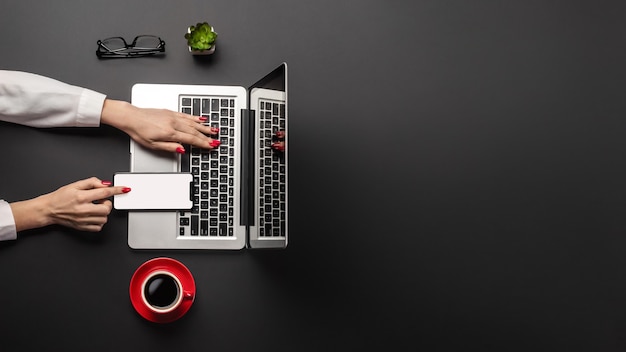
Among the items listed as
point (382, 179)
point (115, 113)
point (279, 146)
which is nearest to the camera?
point (279, 146)

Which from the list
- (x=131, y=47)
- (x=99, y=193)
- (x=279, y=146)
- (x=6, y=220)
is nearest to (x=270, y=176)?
(x=279, y=146)

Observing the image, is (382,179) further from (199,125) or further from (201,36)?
(201,36)

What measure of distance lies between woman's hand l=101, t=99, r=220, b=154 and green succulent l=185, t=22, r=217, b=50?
20 centimetres

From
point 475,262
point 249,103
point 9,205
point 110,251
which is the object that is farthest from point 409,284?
point 9,205

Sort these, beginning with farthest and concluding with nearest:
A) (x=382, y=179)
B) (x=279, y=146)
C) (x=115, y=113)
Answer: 1. (x=382, y=179)
2. (x=115, y=113)
3. (x=279, y=146)

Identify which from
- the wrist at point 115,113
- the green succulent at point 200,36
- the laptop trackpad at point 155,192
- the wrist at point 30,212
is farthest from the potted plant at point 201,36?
the wrist at point 30,212

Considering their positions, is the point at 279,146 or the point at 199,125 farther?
the point at 199,125

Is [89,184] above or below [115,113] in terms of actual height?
below

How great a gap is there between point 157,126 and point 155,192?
17cm

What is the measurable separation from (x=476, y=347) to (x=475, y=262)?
9.6 inches

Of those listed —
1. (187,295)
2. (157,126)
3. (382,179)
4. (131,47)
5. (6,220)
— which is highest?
(131,47)

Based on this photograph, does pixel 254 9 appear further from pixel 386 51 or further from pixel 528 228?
pixel 528 228

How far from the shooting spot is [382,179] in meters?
1.52

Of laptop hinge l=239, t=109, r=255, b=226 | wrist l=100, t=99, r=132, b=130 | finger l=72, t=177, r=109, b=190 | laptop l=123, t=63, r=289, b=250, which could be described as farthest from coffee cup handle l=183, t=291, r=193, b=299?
wrist l=100, t=99, r=132, b=130
